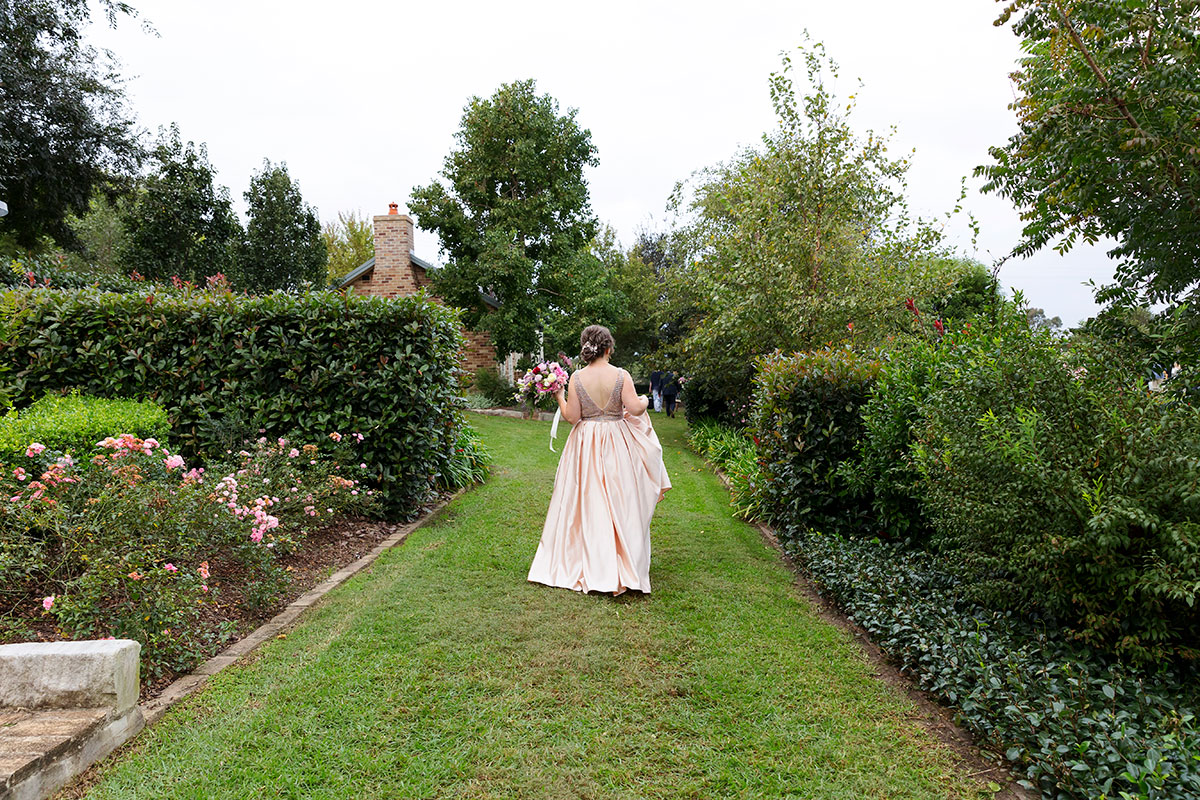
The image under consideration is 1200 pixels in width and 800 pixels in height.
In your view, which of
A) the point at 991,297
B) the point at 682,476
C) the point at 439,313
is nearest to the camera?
the point at 991,297

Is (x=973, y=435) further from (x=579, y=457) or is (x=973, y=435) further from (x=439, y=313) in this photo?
(x=439, y=313)

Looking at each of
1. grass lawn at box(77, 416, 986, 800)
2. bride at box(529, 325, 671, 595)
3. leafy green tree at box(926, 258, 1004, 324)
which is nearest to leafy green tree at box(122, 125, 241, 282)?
bride at box(529, 325, 671, 595)

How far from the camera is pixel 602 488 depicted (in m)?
5.10

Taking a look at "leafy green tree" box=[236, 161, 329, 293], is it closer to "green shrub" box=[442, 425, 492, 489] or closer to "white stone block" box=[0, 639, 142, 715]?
"green shrub" box=[442, 425, 492, 489]

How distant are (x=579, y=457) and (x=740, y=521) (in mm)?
3032

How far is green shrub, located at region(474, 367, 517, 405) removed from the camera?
68.9 ft

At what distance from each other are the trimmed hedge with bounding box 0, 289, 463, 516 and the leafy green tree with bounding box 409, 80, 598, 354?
40.9 feet

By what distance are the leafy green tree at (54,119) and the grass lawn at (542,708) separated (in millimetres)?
19324

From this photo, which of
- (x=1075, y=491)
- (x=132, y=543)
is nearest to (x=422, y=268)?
(x=132, y=543)

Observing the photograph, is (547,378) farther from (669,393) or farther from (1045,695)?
(669,393)

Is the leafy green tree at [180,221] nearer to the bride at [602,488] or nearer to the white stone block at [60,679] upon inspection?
the bride at [602,488]

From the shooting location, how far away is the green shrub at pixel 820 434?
19.3 feet

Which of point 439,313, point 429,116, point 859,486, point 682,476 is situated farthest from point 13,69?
point 859,486

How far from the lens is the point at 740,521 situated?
7.54m
